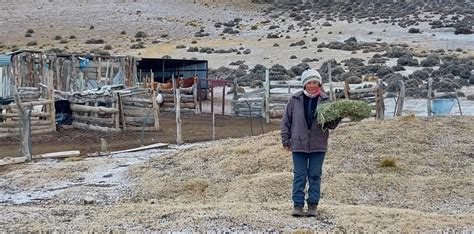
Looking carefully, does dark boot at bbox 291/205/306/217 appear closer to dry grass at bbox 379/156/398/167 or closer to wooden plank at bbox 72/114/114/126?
dry grass at bbox 379/156/398/167

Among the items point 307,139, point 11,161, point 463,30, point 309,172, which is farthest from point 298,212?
point 463,30

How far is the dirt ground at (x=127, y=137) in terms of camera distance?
1856 centimetres

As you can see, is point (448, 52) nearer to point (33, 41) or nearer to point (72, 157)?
point (33, 41)

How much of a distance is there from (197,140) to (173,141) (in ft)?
1.84

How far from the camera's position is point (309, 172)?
8.62 metres

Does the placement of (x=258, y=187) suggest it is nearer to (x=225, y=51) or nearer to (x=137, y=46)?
(x=225, y=51)

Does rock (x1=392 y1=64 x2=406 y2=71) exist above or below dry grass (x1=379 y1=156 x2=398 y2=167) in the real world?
below

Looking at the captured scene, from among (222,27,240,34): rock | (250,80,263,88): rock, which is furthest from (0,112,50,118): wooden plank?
(222,27,240,34): rock

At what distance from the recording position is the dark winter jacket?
334 inches

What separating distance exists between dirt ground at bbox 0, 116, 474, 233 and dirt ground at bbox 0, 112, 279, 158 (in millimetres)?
3219

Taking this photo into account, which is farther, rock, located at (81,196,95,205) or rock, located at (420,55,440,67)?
rock, located at (420,55,440,67)

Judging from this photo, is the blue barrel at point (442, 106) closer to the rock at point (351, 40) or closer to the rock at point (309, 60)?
the rock at point (309, 60)

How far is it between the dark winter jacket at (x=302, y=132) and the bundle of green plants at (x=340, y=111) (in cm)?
12

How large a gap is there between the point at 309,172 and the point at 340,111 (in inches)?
27.7
